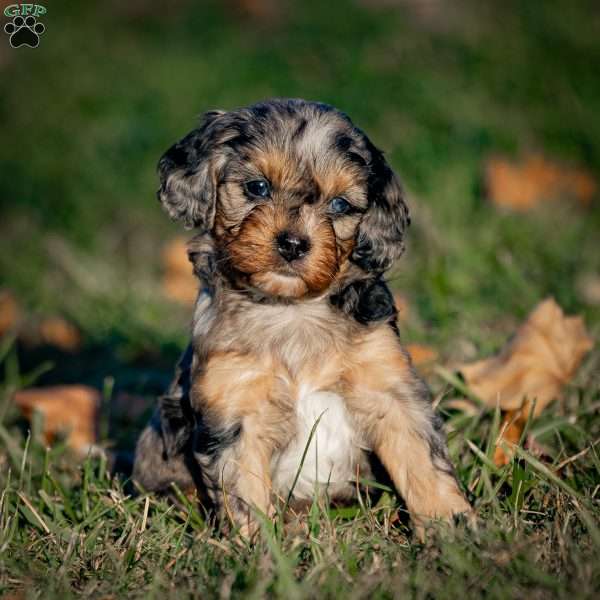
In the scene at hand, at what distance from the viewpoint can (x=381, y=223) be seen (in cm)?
431

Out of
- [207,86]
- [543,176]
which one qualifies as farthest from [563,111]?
[207,86]

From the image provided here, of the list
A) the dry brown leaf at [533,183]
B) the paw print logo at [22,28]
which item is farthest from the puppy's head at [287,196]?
the dry brown leaf at [533,183]

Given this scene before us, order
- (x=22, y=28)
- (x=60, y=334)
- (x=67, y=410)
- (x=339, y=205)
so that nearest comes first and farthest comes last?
1. (x=339, y=205)
2. (x=67, y=410)
3. (x=60, y=334)
4. (x=22, y=28)

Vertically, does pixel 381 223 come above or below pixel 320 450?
above

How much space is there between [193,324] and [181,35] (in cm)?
1181

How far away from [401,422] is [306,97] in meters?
8.13

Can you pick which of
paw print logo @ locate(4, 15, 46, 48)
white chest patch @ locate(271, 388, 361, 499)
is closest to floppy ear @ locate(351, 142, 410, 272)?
white chest patch @ locate(271, 388, 361, 499)

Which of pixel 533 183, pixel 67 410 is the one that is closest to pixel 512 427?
pixel 67 410

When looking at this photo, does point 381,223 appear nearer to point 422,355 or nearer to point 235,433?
point 235,433

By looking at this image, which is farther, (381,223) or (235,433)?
(381,223)

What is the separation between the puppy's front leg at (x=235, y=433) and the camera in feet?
12.9

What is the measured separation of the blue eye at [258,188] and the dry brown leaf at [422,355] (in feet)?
5.72

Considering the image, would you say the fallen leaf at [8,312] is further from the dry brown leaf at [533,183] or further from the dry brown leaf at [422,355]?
the dry brown leaf at [533,183]

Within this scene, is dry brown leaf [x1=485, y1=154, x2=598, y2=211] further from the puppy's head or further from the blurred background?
the puppy's head
